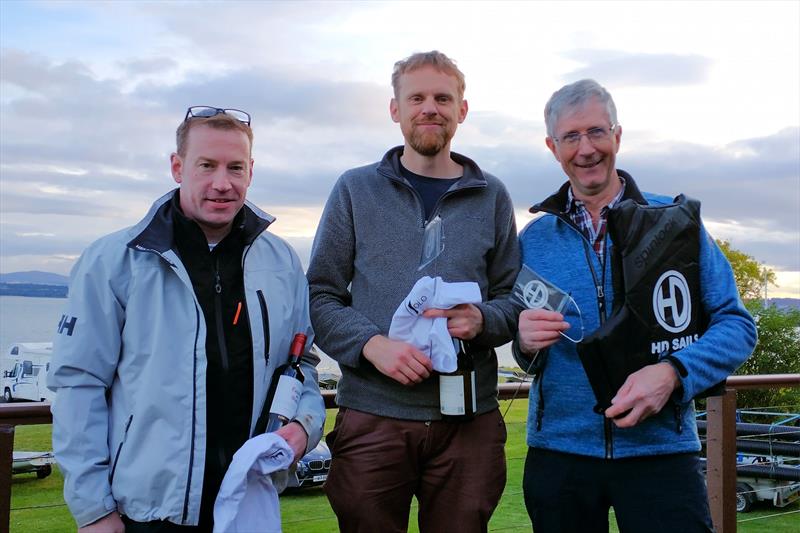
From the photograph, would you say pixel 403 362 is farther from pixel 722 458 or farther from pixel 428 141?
pixel 722 458

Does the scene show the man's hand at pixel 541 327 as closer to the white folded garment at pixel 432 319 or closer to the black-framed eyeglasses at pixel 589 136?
the white folded garment at pixel 432 319

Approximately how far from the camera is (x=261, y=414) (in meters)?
2.06

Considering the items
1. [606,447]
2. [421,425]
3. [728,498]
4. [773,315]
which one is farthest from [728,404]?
[773,315]

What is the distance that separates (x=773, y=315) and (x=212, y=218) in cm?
2128

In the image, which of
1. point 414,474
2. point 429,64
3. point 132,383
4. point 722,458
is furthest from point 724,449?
point 132,383

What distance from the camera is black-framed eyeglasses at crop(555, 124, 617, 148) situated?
2297 millimetres

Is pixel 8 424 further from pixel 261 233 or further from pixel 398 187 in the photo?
pixel 398 187

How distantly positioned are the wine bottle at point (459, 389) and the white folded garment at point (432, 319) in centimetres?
4

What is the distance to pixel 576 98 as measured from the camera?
232 cm

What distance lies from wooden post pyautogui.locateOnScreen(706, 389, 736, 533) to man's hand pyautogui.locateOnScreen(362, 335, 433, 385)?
2004mm

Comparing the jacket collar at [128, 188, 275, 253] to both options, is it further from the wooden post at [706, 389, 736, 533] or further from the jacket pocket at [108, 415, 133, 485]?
the wooden post at [706, 389, 736, 533]

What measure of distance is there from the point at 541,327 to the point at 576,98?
70cm

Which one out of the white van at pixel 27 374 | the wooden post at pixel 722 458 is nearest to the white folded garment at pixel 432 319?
the wooden post at pixel 722 458


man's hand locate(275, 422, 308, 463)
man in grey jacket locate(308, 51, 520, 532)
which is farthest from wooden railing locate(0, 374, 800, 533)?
man's hand locate(275, 422, 308, 463)
